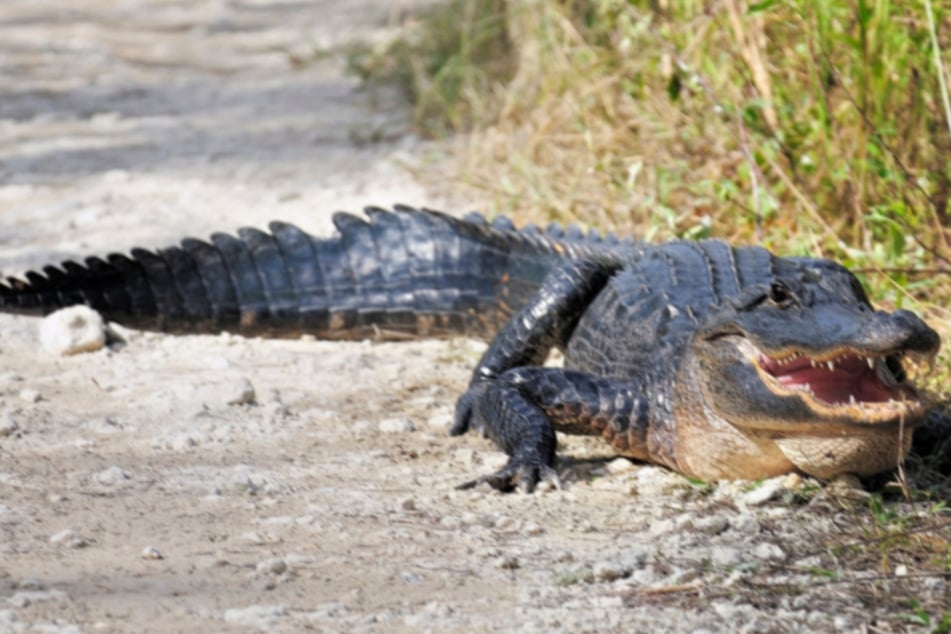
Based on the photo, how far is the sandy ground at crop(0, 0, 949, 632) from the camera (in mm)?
2887

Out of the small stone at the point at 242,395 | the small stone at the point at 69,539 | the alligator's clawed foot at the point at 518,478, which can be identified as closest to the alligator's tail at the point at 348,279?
the small stone at the point at 242,395

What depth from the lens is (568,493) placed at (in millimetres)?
3781

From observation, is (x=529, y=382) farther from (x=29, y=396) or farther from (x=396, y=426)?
(x=29, y=396)

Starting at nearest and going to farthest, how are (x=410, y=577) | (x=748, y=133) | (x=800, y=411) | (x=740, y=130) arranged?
(x=410, y=577) < (x=800, y=411) < (x=740, y=130) < (x=748, y=133)

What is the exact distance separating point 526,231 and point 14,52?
636 cm

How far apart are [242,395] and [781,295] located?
5.71 ft

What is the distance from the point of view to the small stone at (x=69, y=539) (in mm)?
3170

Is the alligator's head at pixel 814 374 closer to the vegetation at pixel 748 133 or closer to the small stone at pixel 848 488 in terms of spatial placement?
the small stone at pixel 848 488

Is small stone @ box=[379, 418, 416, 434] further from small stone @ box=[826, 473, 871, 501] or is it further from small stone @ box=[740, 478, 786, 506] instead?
small stone @ box=[826, 473, 871, 501]

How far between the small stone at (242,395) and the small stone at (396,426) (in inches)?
17.2

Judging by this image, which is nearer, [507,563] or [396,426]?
[507,563]

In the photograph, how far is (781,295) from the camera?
3568mm

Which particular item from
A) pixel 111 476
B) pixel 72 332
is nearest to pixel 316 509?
pixel 111 476

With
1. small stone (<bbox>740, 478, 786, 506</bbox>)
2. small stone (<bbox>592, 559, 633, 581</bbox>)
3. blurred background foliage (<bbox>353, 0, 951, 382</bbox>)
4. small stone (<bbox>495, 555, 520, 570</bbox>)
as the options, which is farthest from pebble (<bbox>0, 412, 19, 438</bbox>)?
blurred background foliage (<bbox>353, 0, 951, 382</bbox>)
